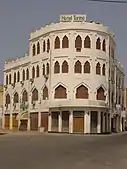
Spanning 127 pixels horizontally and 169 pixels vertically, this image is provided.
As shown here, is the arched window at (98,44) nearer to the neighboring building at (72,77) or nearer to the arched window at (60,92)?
the neighboring building at (72,77)

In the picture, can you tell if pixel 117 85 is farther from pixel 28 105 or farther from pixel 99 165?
pixel 99 165

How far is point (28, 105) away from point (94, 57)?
13322 mm

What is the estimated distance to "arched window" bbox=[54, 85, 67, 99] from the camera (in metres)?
51.3

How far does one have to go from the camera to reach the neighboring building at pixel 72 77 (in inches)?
1981

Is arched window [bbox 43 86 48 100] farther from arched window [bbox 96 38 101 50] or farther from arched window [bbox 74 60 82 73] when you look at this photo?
arched window [bbox 96 38 101 50]

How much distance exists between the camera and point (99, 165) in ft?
47.5

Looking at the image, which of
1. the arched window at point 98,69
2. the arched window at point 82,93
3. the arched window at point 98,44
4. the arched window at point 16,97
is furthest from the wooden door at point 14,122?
the arched window at point 98,44

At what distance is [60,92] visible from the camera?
170ft

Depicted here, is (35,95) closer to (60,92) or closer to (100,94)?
(60,92)

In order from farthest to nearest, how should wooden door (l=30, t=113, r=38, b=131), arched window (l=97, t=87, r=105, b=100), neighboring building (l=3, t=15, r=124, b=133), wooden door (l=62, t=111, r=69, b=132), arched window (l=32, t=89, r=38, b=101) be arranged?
arched window (l=32, t=89, r=38, b=101), wooden door (l=30, t=113, r=38, b=131), arched window (l=97, t=87, r=105, b=100), neighboring building (l=3, t=15, r=124, b=133), wooden door (l=62, t=111, r=69, b=132)

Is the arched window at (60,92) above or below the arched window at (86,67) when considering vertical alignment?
below

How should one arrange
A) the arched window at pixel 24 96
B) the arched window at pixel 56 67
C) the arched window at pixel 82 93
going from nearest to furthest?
the arched window at pixel 82 93, the arched window at pixel 56 67, the arched window at pixel 24 96

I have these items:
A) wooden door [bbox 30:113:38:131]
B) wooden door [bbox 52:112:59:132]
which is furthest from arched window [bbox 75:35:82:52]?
wooden door [bbox 30:113:38:131]

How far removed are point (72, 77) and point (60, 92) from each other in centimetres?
273
